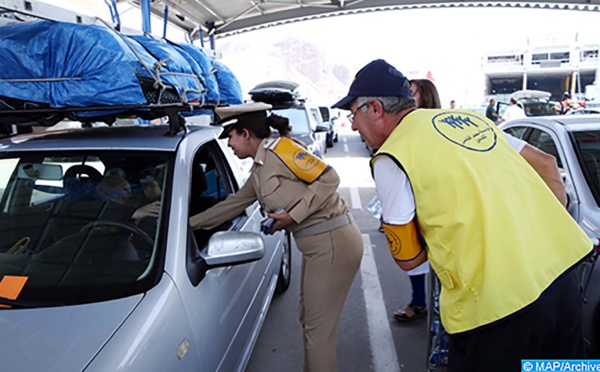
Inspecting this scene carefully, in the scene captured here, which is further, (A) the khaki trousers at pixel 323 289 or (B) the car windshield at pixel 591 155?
(B) the car windshield at pixel 591 155

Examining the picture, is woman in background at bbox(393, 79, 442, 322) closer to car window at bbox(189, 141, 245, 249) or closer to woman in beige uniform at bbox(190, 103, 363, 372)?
woman in beige uniform at bbox(190, 103, 363, 372)

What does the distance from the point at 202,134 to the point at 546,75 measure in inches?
2515

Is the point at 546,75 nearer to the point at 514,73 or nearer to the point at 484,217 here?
the point at 514,73

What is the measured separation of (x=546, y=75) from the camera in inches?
2122

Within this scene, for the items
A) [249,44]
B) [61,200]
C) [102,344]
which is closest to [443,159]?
[102,344]

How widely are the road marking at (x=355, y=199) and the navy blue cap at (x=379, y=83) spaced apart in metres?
5.68

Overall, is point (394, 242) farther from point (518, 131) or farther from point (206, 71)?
point (518, 131)

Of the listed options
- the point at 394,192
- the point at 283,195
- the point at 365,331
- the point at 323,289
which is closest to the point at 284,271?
the point at 365,331

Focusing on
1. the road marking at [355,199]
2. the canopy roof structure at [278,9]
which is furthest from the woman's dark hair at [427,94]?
the canopy roof structure at [278,9]

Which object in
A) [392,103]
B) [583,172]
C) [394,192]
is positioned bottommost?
[583,172]

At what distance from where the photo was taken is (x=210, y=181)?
8.93ft

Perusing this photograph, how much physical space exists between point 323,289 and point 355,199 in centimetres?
570

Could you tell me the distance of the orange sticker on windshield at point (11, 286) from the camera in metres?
1.54

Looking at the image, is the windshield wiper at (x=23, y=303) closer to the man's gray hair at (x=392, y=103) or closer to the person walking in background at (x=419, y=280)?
the man's gray hair at (x=392, y=103)
